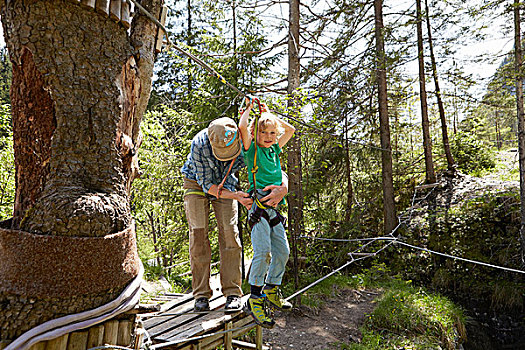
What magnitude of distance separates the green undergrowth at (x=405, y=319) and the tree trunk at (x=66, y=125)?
4724 millimetres

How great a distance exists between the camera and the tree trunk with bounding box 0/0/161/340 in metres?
1.37

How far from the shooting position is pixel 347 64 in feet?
27.0

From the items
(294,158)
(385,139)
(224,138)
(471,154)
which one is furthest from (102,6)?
(471,154)

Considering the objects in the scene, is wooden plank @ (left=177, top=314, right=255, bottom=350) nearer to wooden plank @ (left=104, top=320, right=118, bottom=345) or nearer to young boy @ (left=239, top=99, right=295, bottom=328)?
young boy @ (left=239, top=99, right=295, bottom=328)

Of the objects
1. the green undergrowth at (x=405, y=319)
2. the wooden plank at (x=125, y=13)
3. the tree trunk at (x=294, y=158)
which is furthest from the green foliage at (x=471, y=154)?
the wooden plank at (x=125, y=13)

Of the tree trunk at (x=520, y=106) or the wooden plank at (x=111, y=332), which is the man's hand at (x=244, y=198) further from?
the tree trunk at (x=520, y=106)

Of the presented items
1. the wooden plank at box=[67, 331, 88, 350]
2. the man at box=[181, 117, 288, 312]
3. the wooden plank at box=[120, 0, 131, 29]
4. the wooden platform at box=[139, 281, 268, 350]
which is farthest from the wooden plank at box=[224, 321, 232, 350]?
the wooden plank at box=[120, 0, 131, 29]

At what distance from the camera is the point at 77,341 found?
134cm

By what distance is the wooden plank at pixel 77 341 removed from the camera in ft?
4.36

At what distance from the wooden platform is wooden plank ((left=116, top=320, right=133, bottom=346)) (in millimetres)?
872

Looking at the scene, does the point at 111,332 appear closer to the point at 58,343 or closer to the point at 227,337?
the point at 58,343

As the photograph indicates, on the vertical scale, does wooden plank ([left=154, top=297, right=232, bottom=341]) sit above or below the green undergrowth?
above

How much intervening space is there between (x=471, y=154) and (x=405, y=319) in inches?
243

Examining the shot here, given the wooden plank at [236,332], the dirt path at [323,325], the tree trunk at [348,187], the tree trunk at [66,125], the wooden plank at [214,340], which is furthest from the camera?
the tree trunk at [348,187]
